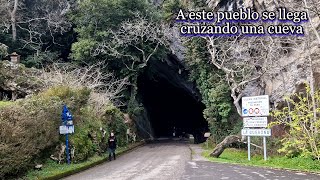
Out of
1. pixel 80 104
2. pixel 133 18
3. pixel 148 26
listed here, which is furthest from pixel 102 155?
pixel 133 18

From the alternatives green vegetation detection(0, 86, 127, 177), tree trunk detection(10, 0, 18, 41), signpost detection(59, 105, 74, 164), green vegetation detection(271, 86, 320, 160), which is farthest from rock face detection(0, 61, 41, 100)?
green vegetation detection(271, 86, 320, 160)

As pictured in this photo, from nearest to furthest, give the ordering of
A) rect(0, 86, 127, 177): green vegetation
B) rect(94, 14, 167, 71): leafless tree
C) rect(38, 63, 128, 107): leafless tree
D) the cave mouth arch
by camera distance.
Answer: rect(0, 86, 127, 177): green vegetation
rect(38, 63, 128, 107): leafless tree
rect(94, 14, 167, 71): leafless tree
the cave mouth arch

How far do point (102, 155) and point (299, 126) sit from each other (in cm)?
942

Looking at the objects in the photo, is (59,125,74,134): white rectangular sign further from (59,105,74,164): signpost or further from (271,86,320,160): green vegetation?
(271,86,320,160): green vegetation

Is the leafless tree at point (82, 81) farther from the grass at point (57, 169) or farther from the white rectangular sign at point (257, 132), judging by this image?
the white rectangular sign at point (257, 132)

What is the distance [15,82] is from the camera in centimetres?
1986

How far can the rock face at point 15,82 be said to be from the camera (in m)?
19.6

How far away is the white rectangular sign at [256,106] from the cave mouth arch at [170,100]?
50.1ft

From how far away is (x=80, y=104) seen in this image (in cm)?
1725

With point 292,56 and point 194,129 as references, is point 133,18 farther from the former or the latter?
point 194,129

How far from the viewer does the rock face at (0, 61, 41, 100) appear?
64.4 feet

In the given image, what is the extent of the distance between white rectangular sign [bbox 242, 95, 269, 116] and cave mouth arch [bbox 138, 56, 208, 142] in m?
15.3

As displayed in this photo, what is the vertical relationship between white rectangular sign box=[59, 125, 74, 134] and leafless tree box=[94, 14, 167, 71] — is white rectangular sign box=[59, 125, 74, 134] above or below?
below

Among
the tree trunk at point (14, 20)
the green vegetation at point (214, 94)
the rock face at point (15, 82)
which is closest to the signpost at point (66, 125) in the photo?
the rock face at point (15, 82)
